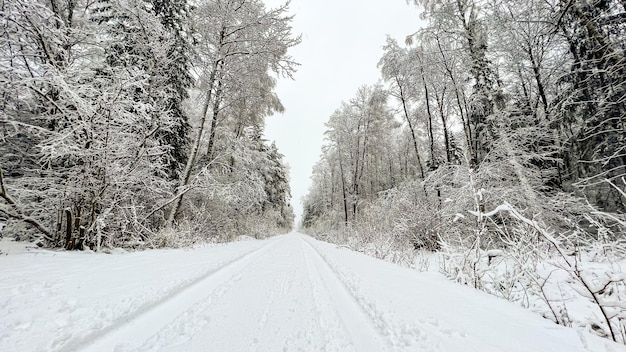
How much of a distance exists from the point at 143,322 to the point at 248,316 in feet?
2.60

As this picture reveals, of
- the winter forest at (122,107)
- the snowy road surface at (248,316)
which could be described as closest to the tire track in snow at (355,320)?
the snowy road surface at (248,316)

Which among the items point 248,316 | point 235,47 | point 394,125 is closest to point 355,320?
point 248,316

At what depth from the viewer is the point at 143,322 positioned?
1877 mm

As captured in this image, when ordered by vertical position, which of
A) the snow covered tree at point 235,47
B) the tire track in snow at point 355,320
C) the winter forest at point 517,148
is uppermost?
the snow covered tree at point 235,47

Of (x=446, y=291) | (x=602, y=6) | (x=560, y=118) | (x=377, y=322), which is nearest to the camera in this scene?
(x=377, y=322)

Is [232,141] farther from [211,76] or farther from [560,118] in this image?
[560,118]

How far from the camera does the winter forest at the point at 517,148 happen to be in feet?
9.81

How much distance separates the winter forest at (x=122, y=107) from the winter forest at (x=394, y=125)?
2.2 inches

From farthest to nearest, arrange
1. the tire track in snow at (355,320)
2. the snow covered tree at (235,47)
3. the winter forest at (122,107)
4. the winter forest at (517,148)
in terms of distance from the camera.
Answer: the snow covered tree at (235,47), the winter forest at (122,107), the winter forest at (517,148), the tire track in snow at (355,320)

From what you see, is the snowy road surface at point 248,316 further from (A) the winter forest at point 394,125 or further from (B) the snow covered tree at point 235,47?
(B) the snow covered tree at point 235,47

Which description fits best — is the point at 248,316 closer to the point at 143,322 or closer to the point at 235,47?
the point at 143,322

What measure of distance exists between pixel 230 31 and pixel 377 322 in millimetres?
10945

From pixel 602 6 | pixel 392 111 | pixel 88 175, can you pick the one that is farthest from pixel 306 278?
pixel 392 111

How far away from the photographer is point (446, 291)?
2.90 meters
